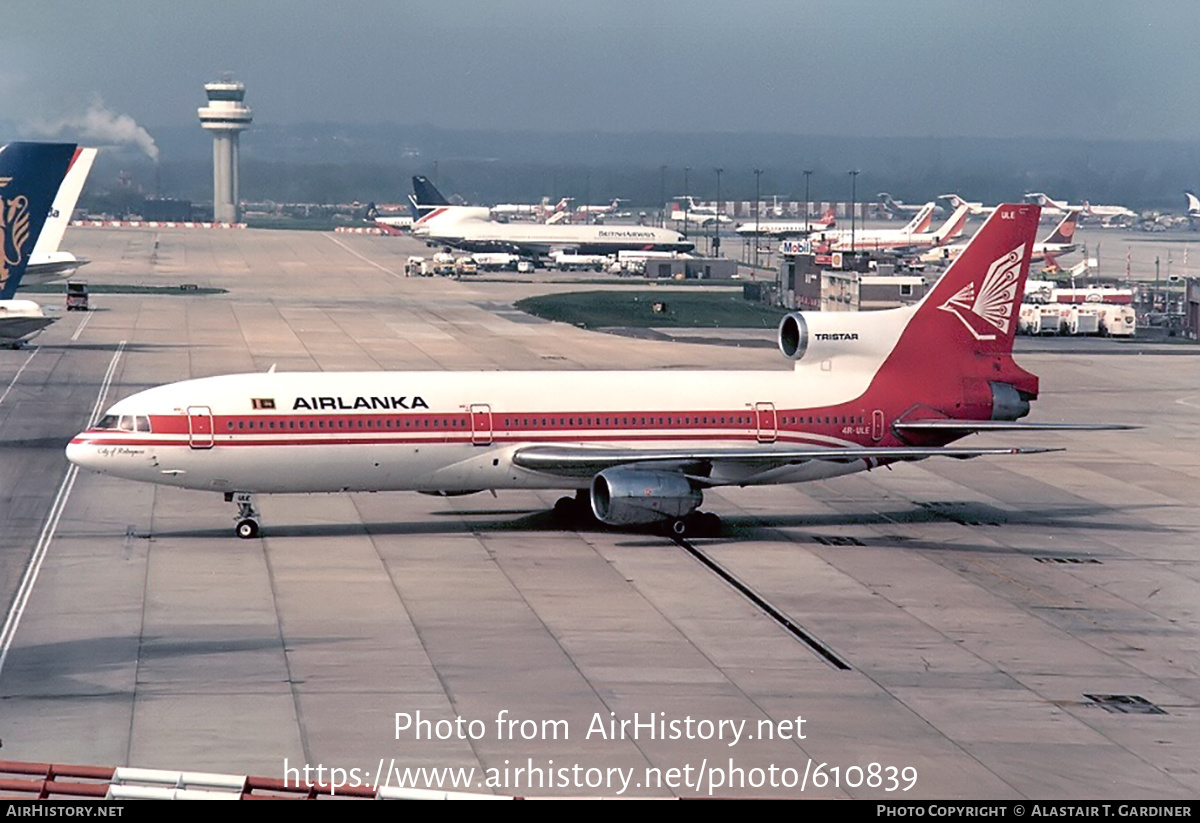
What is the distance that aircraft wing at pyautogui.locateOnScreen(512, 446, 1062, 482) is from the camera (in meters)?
47.5

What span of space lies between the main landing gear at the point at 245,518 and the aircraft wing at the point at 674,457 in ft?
23.4

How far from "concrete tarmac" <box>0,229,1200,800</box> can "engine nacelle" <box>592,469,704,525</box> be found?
924mm

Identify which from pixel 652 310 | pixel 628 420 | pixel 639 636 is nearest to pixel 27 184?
pixel 628 420

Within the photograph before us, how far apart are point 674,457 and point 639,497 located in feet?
5.12

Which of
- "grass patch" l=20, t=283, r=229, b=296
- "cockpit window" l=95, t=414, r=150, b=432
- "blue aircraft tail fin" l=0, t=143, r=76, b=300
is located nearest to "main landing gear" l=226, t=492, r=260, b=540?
"cockpit window" l=95, t=414, r=150, b=432

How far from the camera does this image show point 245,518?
1863 inches

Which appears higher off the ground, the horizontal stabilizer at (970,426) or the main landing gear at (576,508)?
the horizontal stabilizer at (970,426)

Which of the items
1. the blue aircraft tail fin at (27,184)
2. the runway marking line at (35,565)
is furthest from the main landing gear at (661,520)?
the blue aircraft tail fin at (27,184)

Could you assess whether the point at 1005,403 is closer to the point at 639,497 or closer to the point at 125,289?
the point at 639,497

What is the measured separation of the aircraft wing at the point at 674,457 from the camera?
156 feet

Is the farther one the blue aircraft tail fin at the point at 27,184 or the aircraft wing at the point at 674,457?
the blue aircraft tail fin at the point at 27,184

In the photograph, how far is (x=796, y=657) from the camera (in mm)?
35438

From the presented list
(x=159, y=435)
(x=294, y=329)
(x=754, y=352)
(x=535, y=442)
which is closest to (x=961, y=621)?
(x=535, y=442)

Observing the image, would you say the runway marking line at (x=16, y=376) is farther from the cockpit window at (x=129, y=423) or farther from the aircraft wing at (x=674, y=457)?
the aircraft wing at (x=674, y=457)
